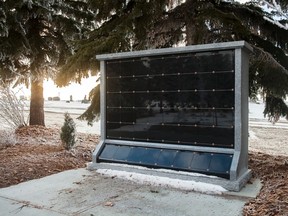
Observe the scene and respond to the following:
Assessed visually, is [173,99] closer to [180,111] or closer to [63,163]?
[180,111]

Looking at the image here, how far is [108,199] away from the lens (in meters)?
4.72

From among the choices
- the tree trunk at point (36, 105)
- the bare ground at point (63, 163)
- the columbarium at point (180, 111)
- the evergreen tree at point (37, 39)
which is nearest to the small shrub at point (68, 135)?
the bare ground at point (63, 163)

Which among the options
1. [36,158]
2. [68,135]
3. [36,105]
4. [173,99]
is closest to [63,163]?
[36,158]

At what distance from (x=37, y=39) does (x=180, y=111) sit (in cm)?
723

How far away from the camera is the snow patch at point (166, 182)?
5047 millimetres

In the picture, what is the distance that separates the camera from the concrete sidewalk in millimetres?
4258

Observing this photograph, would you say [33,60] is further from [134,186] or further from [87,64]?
[134,186]

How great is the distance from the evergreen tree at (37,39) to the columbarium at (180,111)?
475cm

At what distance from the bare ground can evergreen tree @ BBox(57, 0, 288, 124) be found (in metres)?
1.20

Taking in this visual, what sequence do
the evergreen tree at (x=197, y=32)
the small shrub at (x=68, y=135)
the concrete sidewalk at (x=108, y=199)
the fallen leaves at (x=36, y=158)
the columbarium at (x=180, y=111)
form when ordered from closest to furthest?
the concrete sidewalk at (x=108, y=199)
the columbarium at (x=180, y=111)
the fallen leaves at (x=36, y=158)
the evergreen tree at (x=197, y=32)
the small shrub at (x=68, y=135)

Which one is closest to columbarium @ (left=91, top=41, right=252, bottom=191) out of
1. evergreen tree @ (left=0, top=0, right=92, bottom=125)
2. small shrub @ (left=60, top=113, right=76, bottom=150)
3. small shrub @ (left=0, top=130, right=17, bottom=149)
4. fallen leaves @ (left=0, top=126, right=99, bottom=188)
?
fallen leaves @ (left=0, top=126, right=99, bottom=188)

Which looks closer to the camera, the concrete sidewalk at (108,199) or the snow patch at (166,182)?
the concrete sidewalk at (108,199)

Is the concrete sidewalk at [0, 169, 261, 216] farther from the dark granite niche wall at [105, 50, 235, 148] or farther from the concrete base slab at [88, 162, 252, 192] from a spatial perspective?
the dark granite niche wall at [105, 50, 235, 148]

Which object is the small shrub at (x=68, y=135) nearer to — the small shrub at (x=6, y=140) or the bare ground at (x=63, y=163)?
the bare ground at (x=63, y=163)
